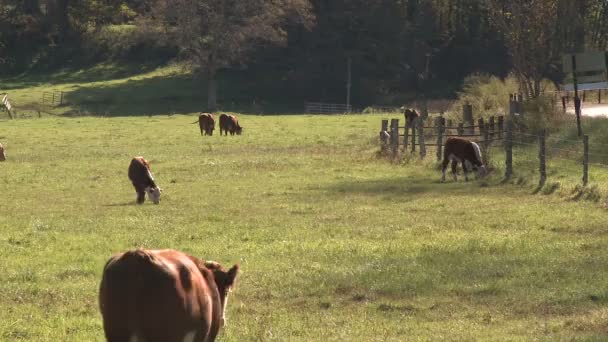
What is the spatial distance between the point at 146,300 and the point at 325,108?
224ft

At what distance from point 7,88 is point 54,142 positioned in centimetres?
3757

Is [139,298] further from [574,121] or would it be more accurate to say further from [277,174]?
[574,121]

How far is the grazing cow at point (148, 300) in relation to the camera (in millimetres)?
6766

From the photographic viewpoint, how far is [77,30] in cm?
8706

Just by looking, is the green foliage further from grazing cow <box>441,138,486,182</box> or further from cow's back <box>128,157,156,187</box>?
cow's back <box>128,157,156,187</box>

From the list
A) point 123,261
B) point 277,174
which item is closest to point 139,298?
point 123,261

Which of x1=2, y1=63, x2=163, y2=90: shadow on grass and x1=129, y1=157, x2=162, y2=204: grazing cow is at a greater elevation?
x1=2, y1=63, x2=163, y2=90: shadow on grass

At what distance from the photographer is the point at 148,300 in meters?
6.76

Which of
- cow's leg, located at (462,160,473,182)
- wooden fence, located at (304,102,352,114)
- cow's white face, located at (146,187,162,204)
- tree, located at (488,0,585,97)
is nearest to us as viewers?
cow's white face, located at (146,187,162,204)

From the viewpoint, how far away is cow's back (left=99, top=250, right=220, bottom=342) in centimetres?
677

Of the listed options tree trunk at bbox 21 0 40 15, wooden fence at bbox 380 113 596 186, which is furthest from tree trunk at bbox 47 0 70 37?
wooden fence at bbox 380 113 596 186

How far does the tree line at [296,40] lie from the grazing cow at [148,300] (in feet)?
179

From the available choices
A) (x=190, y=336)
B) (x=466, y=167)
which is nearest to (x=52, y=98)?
(x=466, y=167)

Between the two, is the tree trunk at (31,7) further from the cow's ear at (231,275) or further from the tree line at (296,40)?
the cow's ear at (231,275)
